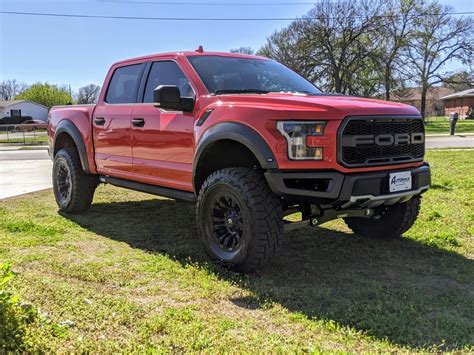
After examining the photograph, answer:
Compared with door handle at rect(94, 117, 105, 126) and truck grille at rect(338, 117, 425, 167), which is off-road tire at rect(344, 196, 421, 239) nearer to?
truck grille at rect(338, 117, 425, 167)

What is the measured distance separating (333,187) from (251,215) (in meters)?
0.69

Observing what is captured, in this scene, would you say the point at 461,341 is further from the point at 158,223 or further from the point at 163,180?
the point at 158,223

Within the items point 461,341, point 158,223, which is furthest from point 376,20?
point 461,341

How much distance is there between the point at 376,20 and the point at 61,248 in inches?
1600

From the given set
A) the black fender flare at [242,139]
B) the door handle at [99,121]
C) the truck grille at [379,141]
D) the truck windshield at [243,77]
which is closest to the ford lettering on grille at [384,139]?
the truck grille at [379,141]

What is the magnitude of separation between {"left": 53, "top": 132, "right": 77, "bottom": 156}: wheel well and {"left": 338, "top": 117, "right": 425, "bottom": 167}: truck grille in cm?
444

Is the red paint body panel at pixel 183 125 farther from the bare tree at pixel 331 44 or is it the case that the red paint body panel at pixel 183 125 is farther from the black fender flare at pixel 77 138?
the bare tree at pixel 331 44

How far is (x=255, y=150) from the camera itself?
3.91m

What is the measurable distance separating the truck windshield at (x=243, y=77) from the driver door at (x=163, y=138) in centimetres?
23

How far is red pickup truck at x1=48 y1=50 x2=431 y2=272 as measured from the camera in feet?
12.4

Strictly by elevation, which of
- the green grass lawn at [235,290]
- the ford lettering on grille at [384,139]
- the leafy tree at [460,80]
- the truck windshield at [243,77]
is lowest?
the green grass lawn at [235,290]

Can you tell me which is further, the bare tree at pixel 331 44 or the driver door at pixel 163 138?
the bare tree at pixel 331 44

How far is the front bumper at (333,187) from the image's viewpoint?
370cm

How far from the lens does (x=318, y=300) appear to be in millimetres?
3617
